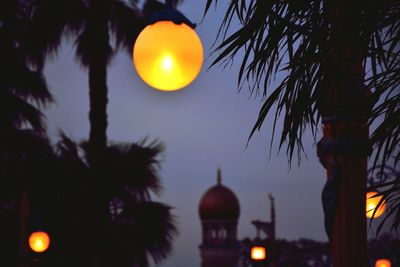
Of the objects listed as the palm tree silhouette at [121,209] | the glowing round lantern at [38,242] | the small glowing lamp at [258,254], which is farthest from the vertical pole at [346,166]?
the palm tree silhouette at [121,209]

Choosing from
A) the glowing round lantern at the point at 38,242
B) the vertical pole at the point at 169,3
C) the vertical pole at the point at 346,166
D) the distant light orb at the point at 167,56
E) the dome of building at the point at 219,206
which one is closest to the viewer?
the vertical pole at the point at 346,166

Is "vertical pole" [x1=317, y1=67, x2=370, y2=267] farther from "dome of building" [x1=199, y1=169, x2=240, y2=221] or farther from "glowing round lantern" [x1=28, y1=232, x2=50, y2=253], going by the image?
"dome of building" [x1=199, y1=169, x2=240, y2=221]

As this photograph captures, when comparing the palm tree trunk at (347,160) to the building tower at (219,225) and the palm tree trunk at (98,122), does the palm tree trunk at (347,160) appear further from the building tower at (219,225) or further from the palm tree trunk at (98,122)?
the building tower at (219,225)

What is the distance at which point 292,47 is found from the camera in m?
6.31

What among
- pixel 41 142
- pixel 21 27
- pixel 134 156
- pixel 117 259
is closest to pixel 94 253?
pixel 117 259

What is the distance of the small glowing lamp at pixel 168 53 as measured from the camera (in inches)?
198

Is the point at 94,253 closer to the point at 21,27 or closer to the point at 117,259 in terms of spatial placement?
the point at 117,259

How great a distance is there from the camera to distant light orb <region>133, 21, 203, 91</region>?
198 inches

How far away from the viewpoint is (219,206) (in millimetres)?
81250

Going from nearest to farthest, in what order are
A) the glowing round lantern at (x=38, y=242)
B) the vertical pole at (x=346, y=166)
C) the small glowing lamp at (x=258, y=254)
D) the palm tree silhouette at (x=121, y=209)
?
1. the vertical pole at (x=346, y=166)
2. the small glowing lamp at (x=258, y=254)
3. the glowing round lantern at (x=38, y=242)
4. the palm tree silhouette at (x=121, y=209)

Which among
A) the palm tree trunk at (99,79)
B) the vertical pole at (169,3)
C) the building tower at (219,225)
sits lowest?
the vertical pole at (169,3)

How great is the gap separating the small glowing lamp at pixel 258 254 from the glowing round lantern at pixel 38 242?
3532 mm

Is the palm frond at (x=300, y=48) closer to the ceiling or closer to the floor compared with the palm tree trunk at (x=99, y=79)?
closer to the floor

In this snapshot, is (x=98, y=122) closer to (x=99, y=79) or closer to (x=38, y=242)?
(x=99, y=79)
